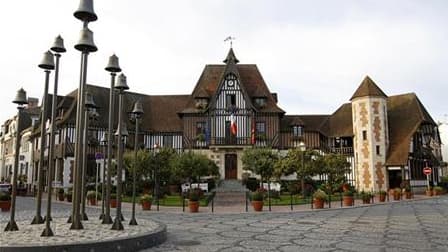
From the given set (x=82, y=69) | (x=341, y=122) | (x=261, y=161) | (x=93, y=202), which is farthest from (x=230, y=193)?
(x=82, y=69)

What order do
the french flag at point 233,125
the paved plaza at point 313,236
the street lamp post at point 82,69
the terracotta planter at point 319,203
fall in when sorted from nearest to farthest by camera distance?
the paved plaza at point 313,236, the street lamp post at point 82,69, the terracotta planter at point 319,203, the french flag at point 233,125

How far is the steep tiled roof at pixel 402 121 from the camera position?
1240 inches

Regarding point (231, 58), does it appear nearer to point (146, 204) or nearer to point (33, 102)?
point (146, 204)

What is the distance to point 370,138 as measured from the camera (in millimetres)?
31766

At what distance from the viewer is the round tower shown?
3152 centimetres

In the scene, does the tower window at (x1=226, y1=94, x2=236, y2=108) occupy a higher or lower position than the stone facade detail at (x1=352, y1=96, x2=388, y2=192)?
higher

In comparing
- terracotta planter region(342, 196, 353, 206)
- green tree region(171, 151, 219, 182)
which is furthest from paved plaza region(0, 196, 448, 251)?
green tree region(171, 151, 219, 182)

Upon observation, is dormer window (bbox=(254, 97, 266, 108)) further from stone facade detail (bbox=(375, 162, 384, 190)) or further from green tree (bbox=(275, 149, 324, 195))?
stone facade detail (bbox=(375, 162, 384, 190))

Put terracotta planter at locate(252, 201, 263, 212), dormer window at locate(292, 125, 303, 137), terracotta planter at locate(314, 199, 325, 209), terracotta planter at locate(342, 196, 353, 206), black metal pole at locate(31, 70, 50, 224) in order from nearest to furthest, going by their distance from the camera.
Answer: black metal pole at locate(31, 70, 50, 224)
terracotta planter at locate(252, 201, 263, 212)
terracotta planter at locate(314, 199, 325, 209)
terracotta planter at locate(342, 196, 353, 206)
dormer window at locate(292, 125, 303, 137)

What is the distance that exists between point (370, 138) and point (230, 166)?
11.3 metres

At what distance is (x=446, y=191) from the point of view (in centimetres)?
3544

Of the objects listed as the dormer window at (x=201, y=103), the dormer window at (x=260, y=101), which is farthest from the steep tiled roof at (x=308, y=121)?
the dormer window at (x=201, y=103)

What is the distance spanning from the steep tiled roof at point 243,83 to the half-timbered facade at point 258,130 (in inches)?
3.6

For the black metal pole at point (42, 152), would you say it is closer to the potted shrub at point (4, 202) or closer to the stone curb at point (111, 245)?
the stone curb at point (111, 245)
